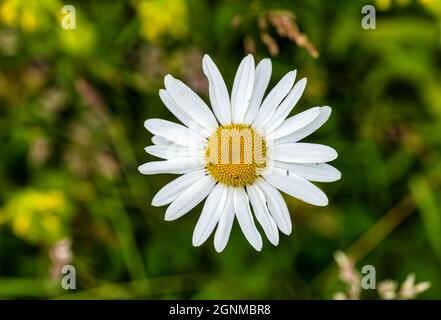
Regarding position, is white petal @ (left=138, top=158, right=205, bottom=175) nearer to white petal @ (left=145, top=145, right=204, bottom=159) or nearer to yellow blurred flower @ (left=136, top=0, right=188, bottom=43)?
white petal @ (left=145, top=145, right=204, bottom=159)

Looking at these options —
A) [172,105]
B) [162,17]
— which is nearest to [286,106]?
[172,105]

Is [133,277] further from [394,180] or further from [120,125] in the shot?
[394,180]

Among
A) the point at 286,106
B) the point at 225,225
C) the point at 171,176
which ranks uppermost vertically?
the point at 171,176

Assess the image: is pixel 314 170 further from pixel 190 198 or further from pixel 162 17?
pixel 162 17

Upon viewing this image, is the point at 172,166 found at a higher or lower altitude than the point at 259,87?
lower

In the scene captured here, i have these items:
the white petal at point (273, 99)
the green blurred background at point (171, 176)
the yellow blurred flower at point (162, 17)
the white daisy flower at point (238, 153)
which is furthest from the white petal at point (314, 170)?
the yellow blurred flower at point (162, 17)

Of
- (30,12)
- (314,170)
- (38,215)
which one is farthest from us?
(38,215)

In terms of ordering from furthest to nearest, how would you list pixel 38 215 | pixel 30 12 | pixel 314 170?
pixel 38 215, pixel 30 12, pixel 314 170

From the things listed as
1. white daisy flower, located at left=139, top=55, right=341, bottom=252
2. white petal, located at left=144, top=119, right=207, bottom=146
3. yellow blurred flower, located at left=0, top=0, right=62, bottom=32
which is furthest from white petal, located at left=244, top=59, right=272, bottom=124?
yellow blurred flower, located at left=0, top=0, right=62, bottom=32
